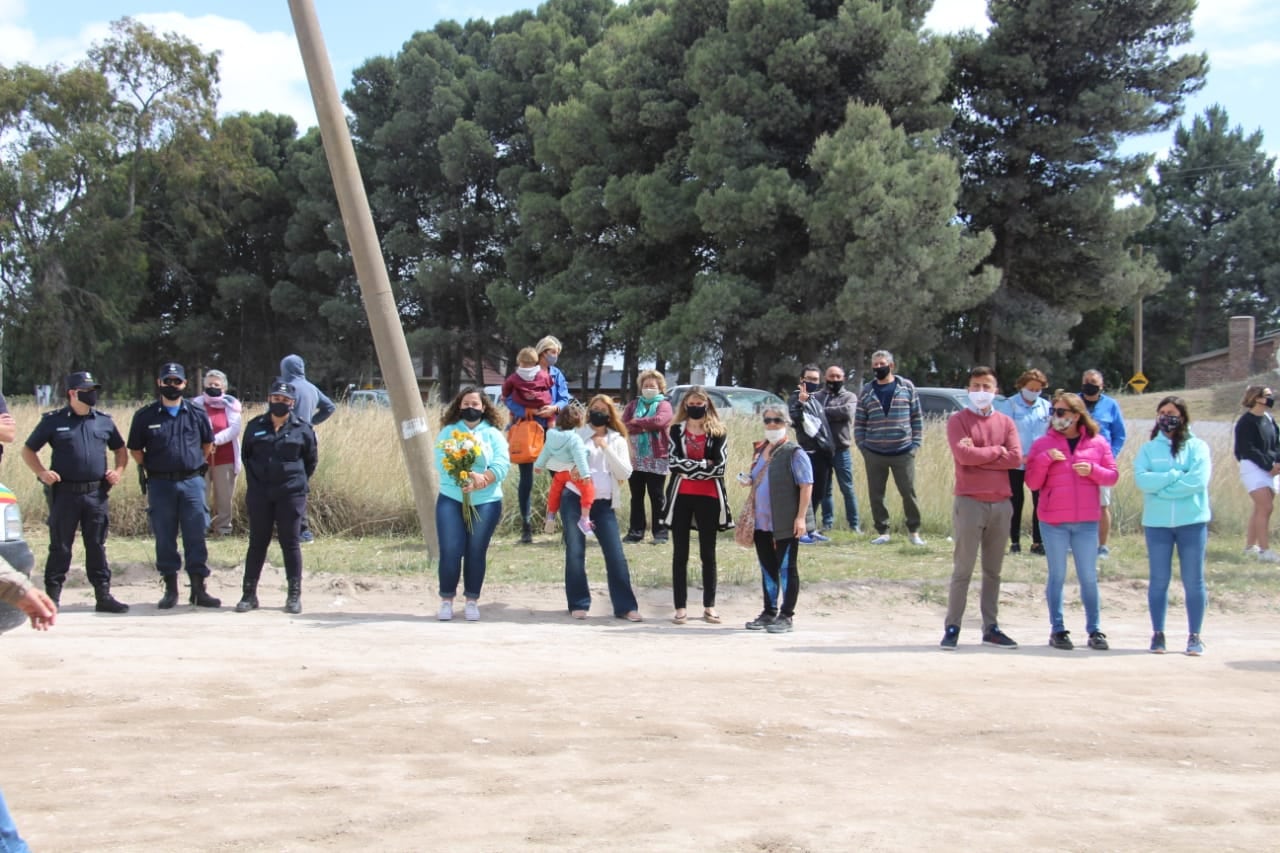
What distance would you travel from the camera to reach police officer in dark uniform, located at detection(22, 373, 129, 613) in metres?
9.71

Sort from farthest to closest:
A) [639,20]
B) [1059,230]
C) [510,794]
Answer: [639,20] → [1059,230] → [510,794]

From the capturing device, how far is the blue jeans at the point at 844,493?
1360 centimetres

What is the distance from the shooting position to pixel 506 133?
4525 cm

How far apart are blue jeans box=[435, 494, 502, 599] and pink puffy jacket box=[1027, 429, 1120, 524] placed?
167 inches

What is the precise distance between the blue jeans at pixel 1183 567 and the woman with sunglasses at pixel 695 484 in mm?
3185

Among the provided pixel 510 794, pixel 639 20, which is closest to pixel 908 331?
pixel 639 20

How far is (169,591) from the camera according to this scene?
33.7ft

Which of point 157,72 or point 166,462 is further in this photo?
point 157,72

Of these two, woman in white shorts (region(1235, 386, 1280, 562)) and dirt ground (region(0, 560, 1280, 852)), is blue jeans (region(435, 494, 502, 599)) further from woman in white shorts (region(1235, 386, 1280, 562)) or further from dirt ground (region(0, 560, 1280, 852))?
woman in white shorts (region(1235, 386, 1280, 562))

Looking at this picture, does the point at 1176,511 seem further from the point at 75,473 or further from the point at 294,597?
the point at 75,473

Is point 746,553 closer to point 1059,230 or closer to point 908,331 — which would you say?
point 908,331

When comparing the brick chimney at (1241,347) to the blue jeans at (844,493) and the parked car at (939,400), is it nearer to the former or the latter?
the parked car at (939,400)

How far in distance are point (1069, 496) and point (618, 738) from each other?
14.6 ft

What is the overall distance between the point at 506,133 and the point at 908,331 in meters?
19.0
